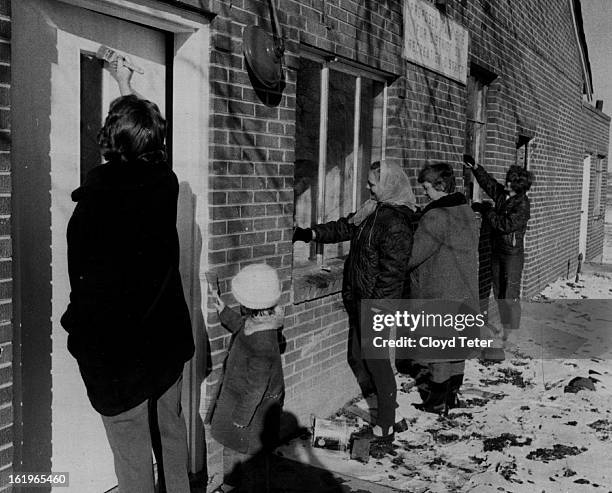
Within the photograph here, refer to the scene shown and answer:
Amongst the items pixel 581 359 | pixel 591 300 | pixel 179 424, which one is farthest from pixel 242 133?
pixel 591 300

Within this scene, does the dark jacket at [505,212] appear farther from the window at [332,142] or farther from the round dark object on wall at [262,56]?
the round dark object on wall at [262,56]

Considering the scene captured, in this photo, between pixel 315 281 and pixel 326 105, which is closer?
pixel 315 281

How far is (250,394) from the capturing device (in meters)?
3.59

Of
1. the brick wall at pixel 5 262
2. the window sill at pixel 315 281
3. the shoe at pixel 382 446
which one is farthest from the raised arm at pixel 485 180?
the brick wall at pixel 5 262

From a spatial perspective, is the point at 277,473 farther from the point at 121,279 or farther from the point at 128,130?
the point at 128,130

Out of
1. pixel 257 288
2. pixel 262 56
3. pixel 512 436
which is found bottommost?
pixel 512 436

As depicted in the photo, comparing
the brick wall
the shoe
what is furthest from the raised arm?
the brick wall

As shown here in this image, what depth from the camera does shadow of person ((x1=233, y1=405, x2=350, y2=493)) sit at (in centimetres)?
372

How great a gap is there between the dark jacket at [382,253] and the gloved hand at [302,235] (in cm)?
35

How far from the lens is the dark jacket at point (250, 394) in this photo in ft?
11.7

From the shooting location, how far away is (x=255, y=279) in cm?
353

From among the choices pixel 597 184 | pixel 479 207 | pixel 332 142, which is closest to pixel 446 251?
pixel 332 142

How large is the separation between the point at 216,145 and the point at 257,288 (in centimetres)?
88

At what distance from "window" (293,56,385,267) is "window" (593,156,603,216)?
1280 centimetres
